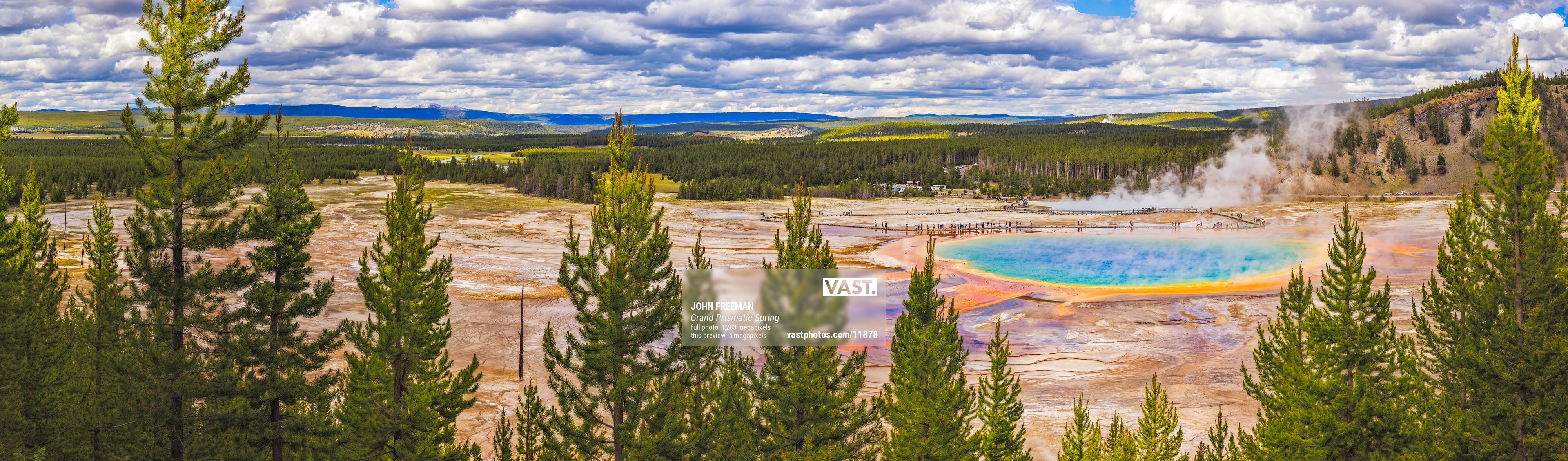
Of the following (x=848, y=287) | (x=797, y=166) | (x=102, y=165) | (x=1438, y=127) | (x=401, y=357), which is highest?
(x=1438, y=127)

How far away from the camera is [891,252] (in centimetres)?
7444

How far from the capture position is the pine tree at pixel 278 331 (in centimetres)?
1797

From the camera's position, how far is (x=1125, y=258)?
71.1 m

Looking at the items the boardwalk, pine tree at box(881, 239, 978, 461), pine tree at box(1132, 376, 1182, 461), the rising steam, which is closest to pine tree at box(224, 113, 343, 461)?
pine tree at box(881, 239, 978, 461)

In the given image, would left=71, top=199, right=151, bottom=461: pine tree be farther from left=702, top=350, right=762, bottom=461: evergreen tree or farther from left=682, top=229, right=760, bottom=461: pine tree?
left=702, top=350, right=762, bottom=461: evergreen tree

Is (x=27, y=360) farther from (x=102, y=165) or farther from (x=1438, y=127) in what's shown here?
(x=1438, y=127)

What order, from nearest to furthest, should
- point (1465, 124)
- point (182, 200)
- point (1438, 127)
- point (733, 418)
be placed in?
1. point (182, 200)
2. point (733, 418)
3. point (1465, 124)
4. point (1438, 127)

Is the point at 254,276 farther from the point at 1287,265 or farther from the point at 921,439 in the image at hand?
the point at 1287,265

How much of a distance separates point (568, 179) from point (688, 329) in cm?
12368

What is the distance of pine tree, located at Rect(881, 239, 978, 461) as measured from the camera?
16359 mm

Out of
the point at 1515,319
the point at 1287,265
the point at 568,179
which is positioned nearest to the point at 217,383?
the point at 1515,319

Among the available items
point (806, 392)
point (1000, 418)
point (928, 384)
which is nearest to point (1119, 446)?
point (1000, 418)

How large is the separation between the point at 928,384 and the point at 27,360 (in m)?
20.3

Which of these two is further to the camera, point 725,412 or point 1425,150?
point 1425,150
